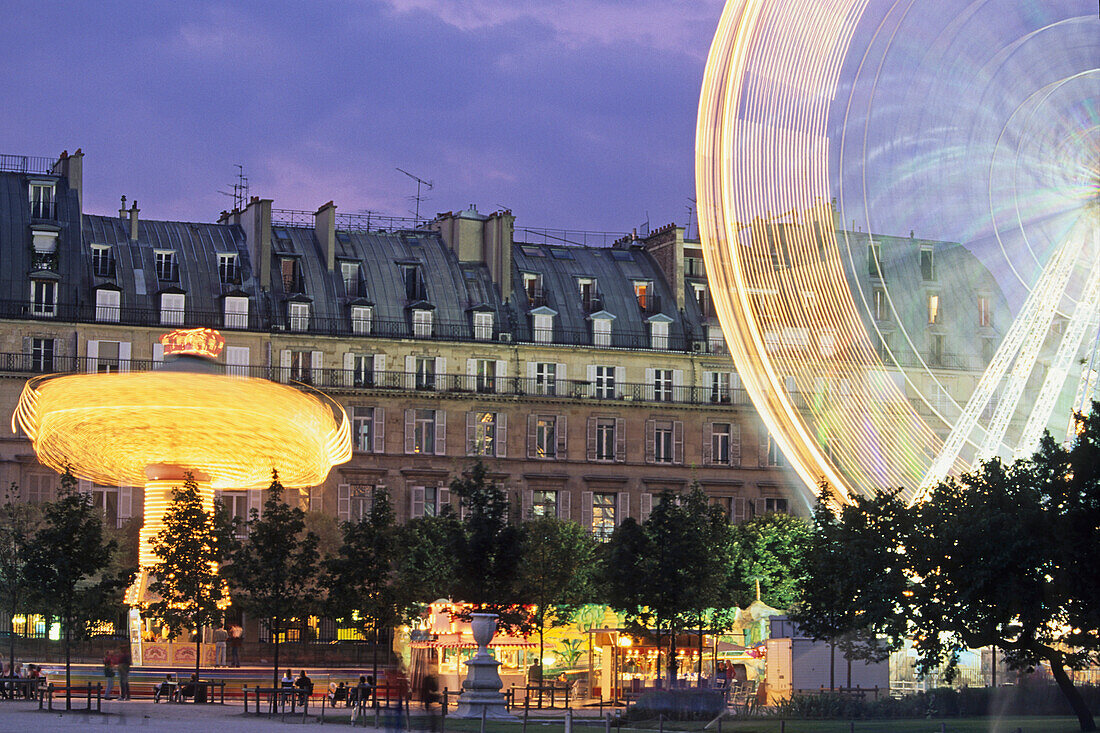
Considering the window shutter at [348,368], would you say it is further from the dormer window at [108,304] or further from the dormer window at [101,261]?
the dormer window at [101,261]

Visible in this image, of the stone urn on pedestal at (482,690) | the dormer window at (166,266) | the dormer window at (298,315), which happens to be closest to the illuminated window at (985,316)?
the dormer window at (298,315)

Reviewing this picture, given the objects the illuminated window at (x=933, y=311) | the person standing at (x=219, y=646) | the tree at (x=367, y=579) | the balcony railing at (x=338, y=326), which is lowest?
the person standing at (x=219, y=646)

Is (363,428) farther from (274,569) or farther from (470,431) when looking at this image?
(274,569)

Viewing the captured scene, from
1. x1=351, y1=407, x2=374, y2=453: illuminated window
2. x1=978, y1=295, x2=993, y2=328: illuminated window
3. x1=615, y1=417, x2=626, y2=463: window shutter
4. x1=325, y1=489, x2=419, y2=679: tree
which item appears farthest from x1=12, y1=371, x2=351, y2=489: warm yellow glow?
x1=978, y1=295, x2=993, y2=328: illuminated window

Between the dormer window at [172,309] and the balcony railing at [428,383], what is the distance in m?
2.42

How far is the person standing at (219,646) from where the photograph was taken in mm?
67375

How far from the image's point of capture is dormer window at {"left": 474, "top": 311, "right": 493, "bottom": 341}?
4124 inches

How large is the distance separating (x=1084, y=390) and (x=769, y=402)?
403 inches

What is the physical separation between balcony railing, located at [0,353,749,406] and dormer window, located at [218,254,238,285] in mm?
5064

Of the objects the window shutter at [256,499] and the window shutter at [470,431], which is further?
the window shutter at [470,431]

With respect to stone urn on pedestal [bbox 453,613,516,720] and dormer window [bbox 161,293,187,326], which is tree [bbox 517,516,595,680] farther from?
dormer window [bbox 161,293,187,326]

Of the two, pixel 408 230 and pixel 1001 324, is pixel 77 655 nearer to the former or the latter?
pixel 1001 324

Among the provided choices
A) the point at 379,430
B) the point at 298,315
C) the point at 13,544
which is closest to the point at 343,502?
the point at 379,430

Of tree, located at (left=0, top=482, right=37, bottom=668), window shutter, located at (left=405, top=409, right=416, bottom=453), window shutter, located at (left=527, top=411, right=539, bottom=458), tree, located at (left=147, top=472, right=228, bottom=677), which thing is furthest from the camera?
window shutter, located at (left=527, top=411, right=539, bottom=458)
